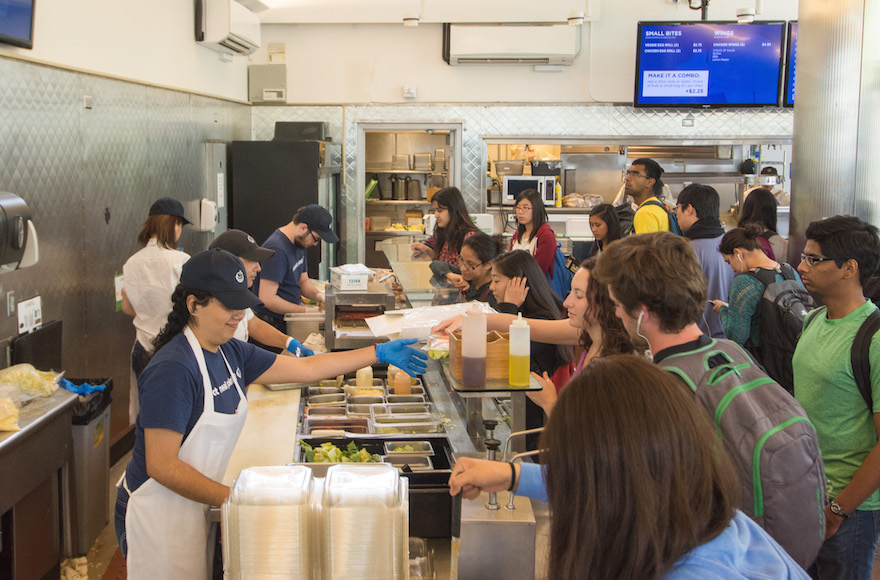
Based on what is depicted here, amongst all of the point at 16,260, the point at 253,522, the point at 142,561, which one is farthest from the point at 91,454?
the point at 253,522

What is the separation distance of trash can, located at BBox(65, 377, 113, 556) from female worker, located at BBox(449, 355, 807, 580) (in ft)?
12.3

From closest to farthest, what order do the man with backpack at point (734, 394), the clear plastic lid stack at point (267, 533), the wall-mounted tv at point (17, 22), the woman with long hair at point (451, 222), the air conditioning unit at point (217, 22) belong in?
1. the man with backpack at point (734, 394)
2. the clear plastic lid stack at point (267, 533)
3. the wall-mounted tv at point (17, 22)
4. the woman with long hair at point (451, 222)
5. the air conditioning unit at point (217, 22)

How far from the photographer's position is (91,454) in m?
4.53

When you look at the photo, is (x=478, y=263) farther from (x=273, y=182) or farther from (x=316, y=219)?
(x=273, y=182)

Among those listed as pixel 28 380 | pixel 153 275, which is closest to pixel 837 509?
pixel 28 380

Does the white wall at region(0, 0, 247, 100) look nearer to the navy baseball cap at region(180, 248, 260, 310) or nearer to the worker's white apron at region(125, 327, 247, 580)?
the navy baseball cap at region(180, 248, 260, 310)

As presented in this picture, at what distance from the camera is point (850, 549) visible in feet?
8.75

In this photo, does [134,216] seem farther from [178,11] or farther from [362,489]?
[362,489]

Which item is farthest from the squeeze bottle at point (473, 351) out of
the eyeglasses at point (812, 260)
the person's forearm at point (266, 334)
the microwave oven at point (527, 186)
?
the microwave oven at point (527, 186)

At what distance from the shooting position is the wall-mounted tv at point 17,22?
170 inches

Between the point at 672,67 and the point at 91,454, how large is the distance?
7.30 meters

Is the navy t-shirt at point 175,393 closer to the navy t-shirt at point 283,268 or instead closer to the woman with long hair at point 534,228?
the navy t-shirt at point 283,268

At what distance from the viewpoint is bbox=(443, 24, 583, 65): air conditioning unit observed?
9.40 metres

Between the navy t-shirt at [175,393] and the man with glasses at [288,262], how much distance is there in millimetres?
2715
